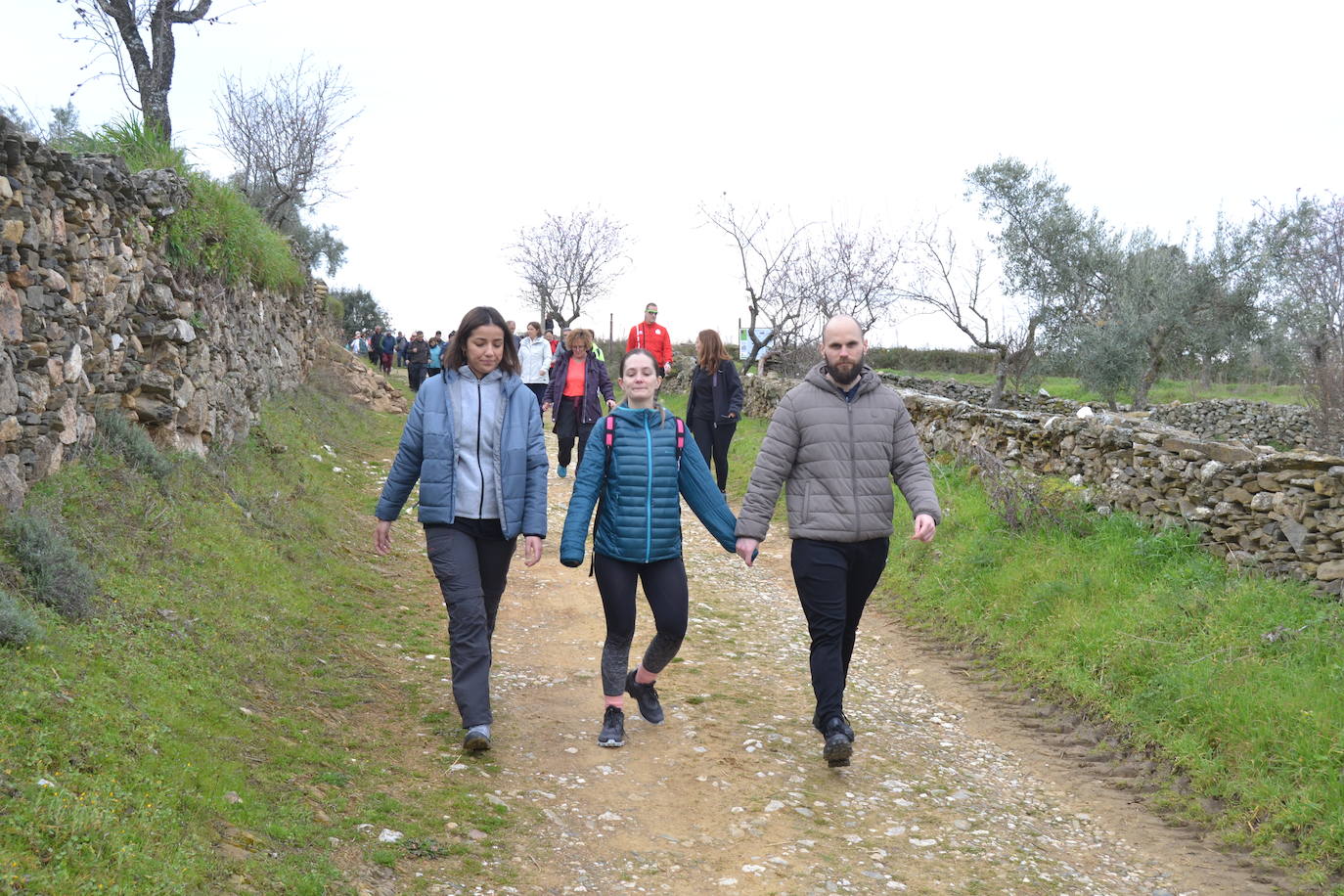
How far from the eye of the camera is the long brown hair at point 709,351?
1031 centimetres

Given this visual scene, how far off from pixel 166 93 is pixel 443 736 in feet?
33.4

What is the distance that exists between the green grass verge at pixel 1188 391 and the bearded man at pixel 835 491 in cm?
2421

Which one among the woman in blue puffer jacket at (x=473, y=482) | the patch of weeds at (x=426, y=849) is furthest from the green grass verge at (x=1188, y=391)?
the patch of weeds at (x=426, y=849)

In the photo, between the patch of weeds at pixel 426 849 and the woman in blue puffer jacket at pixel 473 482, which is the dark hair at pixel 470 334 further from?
the patch of weeds at pixel 426 849

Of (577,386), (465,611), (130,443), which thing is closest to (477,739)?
(465,611)

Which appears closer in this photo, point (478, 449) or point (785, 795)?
point (785, 795)

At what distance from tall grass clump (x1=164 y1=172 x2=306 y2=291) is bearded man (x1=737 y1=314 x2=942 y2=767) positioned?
18.9 feet

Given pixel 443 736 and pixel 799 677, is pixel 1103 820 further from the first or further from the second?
pixel 443 736

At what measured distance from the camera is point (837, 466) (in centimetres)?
472

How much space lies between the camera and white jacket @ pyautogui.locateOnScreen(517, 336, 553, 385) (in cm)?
1352

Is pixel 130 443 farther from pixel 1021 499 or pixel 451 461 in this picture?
pixel 1021 499

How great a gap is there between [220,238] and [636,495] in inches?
261

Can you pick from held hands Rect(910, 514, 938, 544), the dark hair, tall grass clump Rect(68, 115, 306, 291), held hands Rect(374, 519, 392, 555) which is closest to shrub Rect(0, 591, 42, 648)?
held hands Rect(374, 519, 392, 555)

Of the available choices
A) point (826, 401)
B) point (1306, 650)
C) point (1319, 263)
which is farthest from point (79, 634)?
point (1319, 263)
